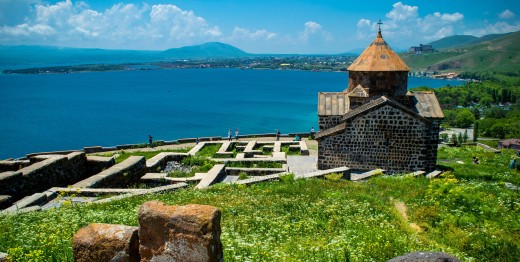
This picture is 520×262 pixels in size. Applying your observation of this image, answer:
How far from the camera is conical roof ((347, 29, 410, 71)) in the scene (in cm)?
1761

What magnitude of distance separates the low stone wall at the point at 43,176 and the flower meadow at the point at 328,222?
117 inches

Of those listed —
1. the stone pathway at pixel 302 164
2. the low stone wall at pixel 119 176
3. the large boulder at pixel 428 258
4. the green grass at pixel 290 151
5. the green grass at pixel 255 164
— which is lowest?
the green grass at pixel 290 151

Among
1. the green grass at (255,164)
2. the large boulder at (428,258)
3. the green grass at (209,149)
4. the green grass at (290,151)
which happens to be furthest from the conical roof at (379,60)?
the large boulder at (428,258)

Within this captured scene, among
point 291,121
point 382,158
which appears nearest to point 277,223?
point 382,158

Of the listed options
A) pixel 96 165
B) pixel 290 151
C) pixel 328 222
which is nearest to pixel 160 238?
pixel 328 222

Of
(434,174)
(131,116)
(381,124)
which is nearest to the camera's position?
(434,174)

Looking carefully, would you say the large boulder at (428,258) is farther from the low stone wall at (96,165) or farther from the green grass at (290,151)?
the green grass at (290,151)

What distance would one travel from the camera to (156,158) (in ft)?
57.4

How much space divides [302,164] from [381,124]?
4.26 meters

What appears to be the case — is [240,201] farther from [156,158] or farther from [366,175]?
[156,158]

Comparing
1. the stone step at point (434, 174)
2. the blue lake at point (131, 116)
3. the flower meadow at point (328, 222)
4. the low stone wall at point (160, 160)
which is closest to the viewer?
the flower meadow at point (328, 222)

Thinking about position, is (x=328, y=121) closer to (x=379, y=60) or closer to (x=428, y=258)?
(x=379, y=60)

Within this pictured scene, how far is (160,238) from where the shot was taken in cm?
411

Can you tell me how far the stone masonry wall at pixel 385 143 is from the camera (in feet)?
53.2
